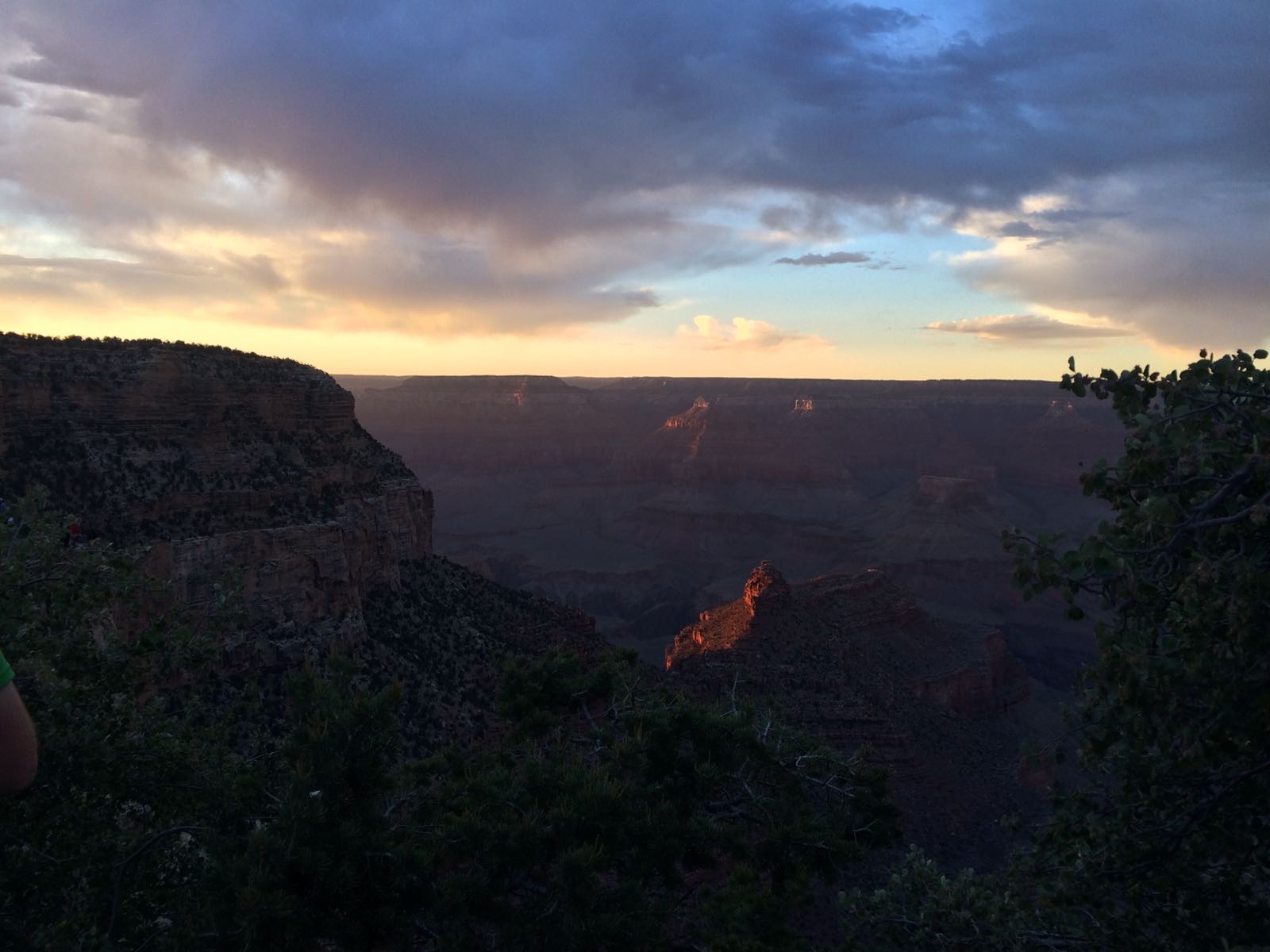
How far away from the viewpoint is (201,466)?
85.7 feet

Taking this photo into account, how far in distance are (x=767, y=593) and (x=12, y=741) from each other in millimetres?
40227

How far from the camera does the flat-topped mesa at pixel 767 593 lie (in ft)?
136

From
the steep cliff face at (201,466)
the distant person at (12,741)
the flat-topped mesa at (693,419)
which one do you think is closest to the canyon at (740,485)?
the flat-topped mesa at (693,419)

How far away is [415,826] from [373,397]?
545ft

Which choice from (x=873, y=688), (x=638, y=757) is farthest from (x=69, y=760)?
(x=873, y=688)

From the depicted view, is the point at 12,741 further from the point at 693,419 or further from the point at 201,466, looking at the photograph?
the point at 693,419

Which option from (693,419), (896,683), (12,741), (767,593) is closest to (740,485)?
(693,419)

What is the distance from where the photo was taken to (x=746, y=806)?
11.6 m

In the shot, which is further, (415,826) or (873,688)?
(873,688)

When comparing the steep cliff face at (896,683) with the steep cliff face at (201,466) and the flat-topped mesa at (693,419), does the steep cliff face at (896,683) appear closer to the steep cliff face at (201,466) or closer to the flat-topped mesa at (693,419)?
the steep cliff face at (201,466)

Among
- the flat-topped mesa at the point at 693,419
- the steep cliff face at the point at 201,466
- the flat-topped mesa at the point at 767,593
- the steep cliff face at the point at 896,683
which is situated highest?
the flat-topped mesa at the point at 693,419

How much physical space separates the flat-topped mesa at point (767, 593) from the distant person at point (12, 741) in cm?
3927

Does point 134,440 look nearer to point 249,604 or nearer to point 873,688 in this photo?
point 249,604

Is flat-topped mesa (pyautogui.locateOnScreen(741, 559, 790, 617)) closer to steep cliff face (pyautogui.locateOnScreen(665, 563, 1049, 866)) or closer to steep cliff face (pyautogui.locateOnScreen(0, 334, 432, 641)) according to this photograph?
steep cliff face (pyautogui.locateOnScreen(665, 563, 1049, 866))
